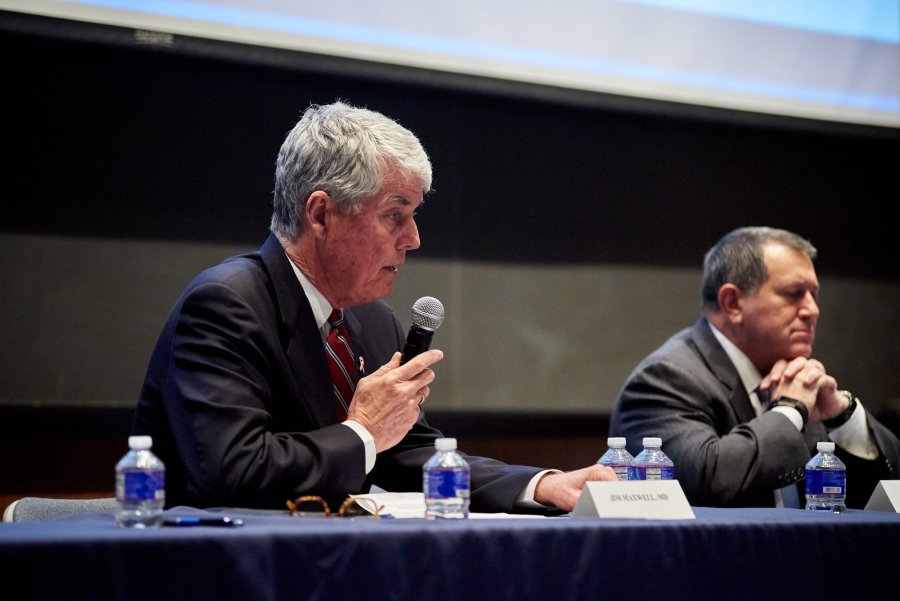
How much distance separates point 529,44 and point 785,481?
1846 millimetres

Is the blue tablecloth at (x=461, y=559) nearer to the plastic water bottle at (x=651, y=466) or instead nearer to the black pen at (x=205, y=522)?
the black pen at (x=205, y=522)

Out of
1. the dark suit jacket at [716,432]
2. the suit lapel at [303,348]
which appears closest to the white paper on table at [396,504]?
the suit lapel at [303,348]

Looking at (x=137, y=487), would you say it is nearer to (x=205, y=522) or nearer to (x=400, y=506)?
(x=205, y=522)

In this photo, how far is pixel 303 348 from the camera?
215 centimetres

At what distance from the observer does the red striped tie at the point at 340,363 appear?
2258 millimetres

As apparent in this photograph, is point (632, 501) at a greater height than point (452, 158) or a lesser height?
lesser

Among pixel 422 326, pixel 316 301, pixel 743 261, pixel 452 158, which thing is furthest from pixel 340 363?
pixel 452 158

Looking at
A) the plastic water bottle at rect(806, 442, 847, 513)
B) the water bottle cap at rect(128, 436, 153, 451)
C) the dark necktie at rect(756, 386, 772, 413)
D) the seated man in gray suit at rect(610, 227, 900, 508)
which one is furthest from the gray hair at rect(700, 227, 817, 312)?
the water bottle cap at rect(128, 436, 153, 451)

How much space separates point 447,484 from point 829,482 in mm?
1047

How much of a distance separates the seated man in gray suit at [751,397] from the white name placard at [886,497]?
579 millimetres

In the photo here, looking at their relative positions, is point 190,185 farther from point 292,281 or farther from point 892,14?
point 892,14

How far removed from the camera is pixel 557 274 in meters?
4.02

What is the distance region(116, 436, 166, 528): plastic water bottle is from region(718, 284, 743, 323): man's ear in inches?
86.0

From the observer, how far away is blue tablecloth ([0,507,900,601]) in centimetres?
117
